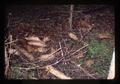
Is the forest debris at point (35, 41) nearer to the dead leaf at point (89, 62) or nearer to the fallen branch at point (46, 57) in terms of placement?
the fallen branch at point (46, 57)

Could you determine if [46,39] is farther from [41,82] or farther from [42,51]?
[41,82]

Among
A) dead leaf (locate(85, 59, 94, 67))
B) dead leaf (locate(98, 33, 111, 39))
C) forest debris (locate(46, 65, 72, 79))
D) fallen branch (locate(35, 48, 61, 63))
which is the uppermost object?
dead leaf (locate(98, 33, 111, 39))

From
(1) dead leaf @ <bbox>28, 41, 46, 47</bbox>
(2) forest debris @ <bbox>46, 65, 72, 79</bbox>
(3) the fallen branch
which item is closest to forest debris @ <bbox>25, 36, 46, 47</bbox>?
(1) dead leaf @ <bbox>28, 41, 46, 47</bbox>

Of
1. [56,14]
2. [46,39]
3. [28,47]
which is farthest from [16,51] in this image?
[56,14]

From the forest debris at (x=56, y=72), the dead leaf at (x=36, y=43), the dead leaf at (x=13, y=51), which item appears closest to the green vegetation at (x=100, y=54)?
the forest debris at (x=56, y=72)

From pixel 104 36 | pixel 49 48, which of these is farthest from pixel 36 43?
pixel 104 36

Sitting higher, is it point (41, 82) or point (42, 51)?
point (42, 51)

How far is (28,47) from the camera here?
2496mm

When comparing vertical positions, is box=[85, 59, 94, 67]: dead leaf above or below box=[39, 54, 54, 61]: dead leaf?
below

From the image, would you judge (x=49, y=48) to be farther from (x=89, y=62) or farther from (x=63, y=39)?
(x=89, y=62)

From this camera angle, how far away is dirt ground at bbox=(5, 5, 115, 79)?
8.11 feet

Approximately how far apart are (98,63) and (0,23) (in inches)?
36.6

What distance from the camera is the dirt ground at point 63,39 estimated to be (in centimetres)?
247

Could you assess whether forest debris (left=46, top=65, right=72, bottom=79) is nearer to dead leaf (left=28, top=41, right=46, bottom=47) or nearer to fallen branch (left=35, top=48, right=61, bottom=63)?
fallen branch (left=35, top=48, right=61, bottom=63)
